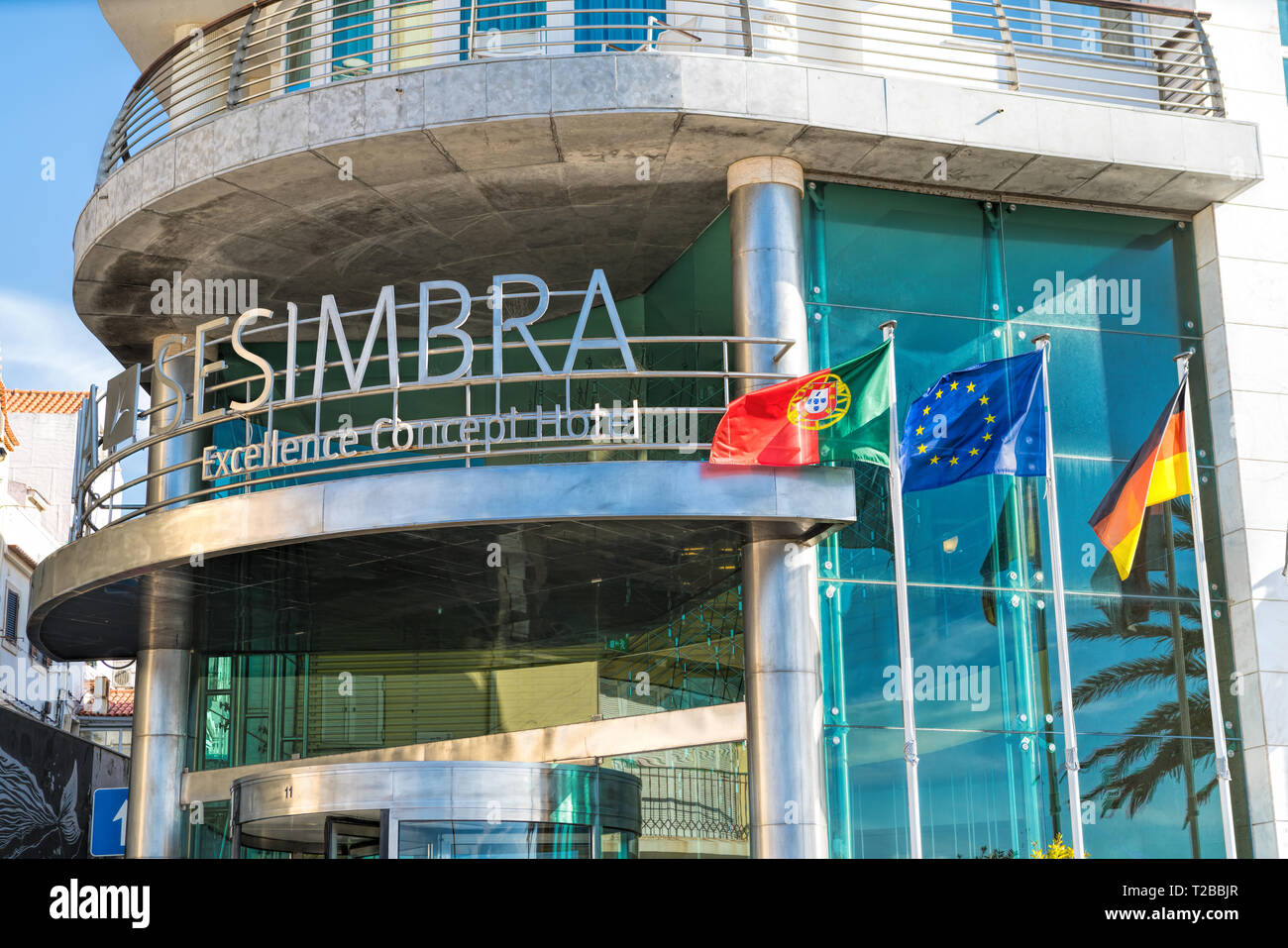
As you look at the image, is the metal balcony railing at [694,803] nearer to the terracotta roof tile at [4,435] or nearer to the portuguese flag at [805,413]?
the portuguese flag at [805,413]

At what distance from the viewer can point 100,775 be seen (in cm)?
3356

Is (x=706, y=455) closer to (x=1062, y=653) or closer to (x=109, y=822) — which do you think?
(x=1062, y=653)

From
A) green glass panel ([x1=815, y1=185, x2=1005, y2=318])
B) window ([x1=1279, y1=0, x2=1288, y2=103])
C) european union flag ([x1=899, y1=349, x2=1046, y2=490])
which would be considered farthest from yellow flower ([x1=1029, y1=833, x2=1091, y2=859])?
window ([x1=1279, y1=0, x2=1288, y2=103])

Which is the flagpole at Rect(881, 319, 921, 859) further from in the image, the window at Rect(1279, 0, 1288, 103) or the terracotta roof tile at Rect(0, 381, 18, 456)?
the terracotta roof tile at Rect(0, 381, 18, 456)

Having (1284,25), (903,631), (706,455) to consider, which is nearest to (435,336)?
(706,455)

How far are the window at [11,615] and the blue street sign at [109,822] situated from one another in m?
15.3

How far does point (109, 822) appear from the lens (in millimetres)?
21844

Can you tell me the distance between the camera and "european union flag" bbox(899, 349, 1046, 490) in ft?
52.6

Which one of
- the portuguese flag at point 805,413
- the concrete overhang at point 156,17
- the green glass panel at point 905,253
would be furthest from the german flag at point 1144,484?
the concrete overhang at point 156,17

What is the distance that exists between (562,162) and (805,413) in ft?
14.4

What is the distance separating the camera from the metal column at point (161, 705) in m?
21.0
